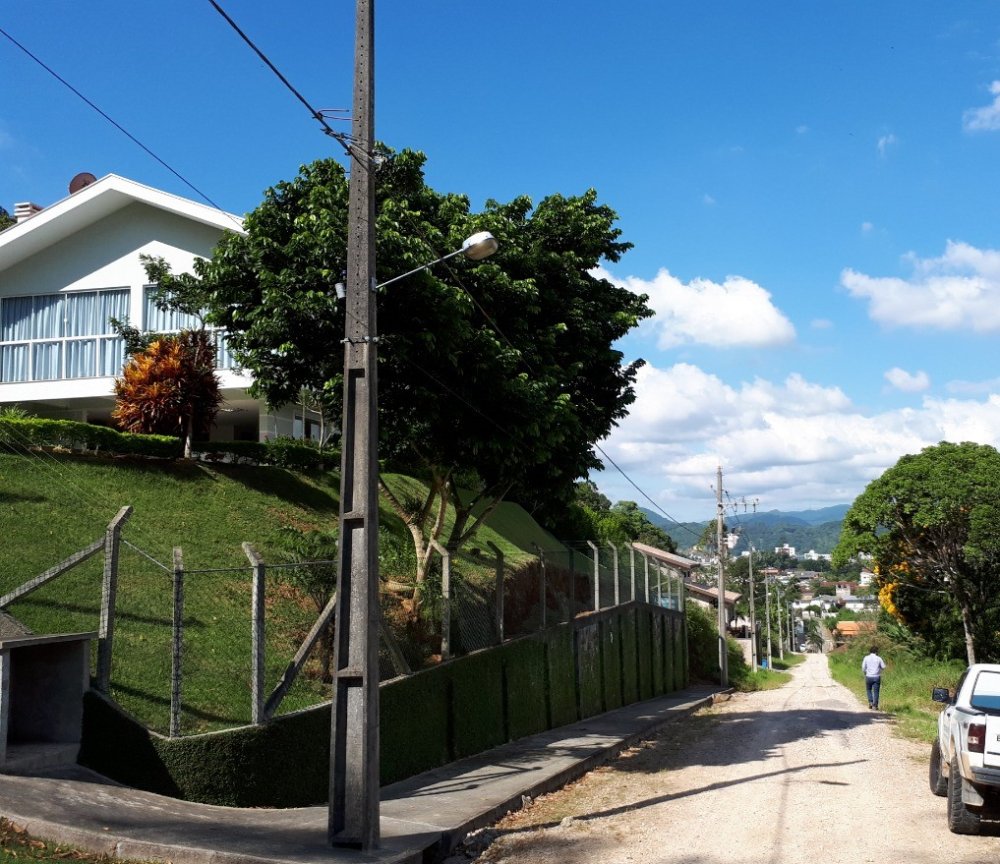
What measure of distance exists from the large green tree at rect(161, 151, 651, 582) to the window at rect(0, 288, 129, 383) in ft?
36.2

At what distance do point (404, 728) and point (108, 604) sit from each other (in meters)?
4.05

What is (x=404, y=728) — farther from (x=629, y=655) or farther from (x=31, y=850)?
(x=629, y=655)

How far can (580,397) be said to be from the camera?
1698 centimetres

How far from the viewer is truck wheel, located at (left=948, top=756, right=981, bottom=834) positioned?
9031 millimetres

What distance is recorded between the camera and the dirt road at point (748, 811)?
8656mm

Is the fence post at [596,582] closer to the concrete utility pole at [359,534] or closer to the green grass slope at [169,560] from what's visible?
the green grass slope at [169,560]

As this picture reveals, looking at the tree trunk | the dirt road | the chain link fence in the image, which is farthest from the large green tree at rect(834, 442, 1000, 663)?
the chain link fence

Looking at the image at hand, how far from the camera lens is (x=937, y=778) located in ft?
36.9

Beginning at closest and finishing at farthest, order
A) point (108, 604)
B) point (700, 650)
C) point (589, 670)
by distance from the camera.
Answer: point (108, 604), point (589, 670), point (700, 650)

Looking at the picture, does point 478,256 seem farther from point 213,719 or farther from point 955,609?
point 955,609

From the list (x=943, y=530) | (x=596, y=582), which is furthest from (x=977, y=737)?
(x=943, y=530)

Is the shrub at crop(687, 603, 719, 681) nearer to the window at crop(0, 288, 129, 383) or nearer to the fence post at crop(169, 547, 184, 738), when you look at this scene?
the window at crop(0, 288, 129, 383)

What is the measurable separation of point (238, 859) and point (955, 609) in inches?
1424

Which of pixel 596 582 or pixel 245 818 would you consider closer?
pixel 245 818
